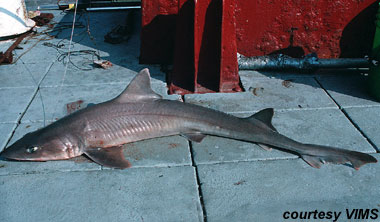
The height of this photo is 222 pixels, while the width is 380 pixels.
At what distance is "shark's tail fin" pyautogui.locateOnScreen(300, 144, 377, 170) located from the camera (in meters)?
3.54

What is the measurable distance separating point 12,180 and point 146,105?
4.56 feet

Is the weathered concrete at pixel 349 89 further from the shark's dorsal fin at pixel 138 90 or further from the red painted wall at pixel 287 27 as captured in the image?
the shark's dorsal fin at pixel 138 90

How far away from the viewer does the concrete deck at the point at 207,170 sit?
126 inches

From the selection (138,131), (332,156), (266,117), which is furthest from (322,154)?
(138,131)

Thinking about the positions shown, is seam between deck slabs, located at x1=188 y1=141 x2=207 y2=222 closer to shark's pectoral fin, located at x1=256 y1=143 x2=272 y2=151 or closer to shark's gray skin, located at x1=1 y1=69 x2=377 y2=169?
shark's gray skin, located at x1=1 y1=69 x2=377 y2=169

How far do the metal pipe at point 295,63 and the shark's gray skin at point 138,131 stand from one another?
5.60ft

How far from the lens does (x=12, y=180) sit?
11.6 ft

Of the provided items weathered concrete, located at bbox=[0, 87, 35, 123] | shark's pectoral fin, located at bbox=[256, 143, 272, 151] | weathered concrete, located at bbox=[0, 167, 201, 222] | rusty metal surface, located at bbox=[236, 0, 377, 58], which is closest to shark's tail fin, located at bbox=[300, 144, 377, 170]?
shark's pectoral fin, located at bbox=[256, 143, 272, 151]

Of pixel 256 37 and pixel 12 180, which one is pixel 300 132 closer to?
pixel 256 37

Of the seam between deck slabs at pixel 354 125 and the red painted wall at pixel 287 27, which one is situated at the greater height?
the red painted wall at pixel 287 27

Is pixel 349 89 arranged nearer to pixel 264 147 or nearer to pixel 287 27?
pixel 287 27

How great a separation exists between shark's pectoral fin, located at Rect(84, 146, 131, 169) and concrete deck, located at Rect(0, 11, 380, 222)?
0.07 m

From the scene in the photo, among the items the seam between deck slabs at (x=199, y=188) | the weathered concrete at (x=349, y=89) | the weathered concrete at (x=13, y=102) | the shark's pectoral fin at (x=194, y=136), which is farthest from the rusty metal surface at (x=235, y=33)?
the weathered concrete at (x=13, y=102)

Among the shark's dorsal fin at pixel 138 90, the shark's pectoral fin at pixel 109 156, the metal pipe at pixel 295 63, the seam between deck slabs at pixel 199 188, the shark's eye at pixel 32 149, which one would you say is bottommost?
the seam between deck slabs at pixel 199 188
